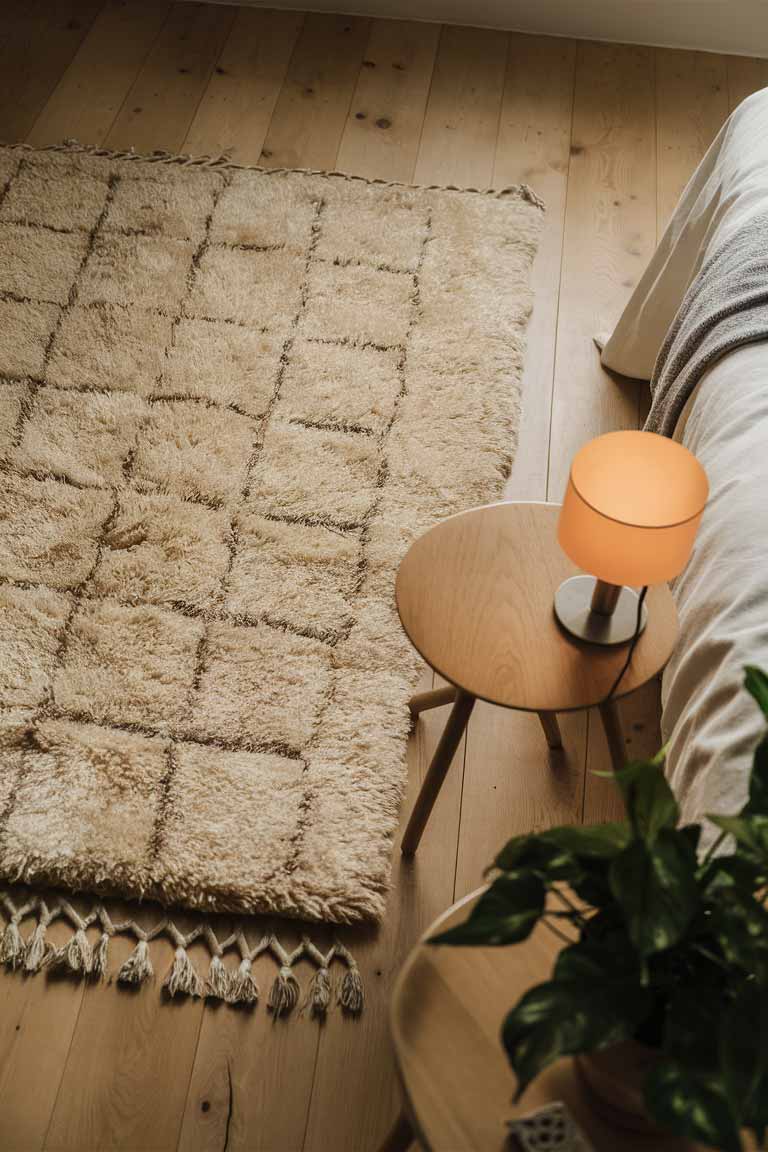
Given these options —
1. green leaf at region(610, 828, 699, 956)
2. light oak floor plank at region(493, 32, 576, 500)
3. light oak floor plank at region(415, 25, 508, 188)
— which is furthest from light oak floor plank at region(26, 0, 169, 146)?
green leaf at region(610, 828, 699, 956)

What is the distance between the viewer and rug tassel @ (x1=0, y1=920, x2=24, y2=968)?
4.33ft

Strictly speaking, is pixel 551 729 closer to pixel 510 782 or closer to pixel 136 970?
pixel 510 782

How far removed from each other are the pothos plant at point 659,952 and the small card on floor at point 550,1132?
0.38 feet

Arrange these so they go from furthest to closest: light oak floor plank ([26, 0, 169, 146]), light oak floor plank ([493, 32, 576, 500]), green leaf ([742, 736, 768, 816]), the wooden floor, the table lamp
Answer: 1. light oak floor plank ([26, 0, 169, 146])
2. light oak floor plank ([493, 32, 576, 500])
3. the wooden floor
4. the table lamp
5. green leaf ([742, 736, 768, 816])

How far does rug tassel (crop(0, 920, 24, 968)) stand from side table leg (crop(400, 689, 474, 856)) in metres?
0.51

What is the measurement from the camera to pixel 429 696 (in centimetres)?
149

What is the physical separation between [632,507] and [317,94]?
1.90 metres

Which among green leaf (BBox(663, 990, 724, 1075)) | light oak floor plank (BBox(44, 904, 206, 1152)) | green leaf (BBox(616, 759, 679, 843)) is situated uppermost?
green leaf (BBox(616, 759, 679, 843))

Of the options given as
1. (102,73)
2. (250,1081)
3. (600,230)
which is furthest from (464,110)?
Answer: (250,1081)

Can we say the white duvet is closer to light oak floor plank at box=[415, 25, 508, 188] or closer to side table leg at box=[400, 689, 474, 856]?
side table leg at box=[400, 689, 474, 856]

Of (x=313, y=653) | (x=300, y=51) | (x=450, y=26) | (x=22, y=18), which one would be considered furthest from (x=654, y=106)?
(x=313, y=653)

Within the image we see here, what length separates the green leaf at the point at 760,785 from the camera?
70 centimetres

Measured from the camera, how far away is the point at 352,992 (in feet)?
4.26

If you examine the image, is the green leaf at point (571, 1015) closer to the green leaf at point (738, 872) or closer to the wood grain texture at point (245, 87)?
the green leaf at point (738, 872)
